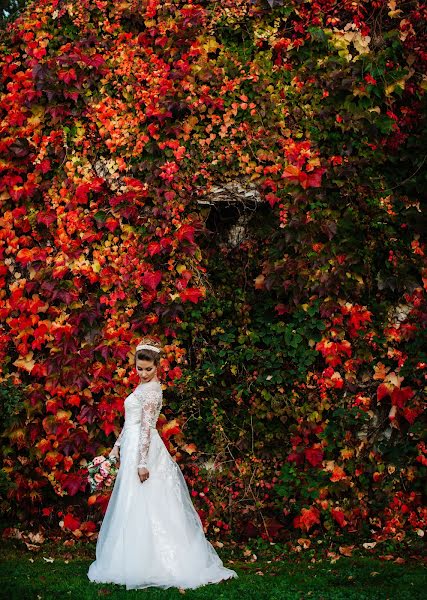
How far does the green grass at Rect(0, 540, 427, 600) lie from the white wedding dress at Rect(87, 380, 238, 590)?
11 cm

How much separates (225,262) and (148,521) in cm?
293

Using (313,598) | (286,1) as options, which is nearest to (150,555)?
(313,598)

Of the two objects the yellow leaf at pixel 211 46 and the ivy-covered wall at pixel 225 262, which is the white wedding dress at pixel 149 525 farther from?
the yellow leaf at pixel 211 46

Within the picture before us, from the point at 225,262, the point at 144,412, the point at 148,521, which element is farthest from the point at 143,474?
the point at 225,262

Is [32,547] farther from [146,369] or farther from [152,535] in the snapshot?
[146,369]

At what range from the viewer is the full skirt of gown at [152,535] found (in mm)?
4715

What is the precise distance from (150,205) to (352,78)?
2.21 meters

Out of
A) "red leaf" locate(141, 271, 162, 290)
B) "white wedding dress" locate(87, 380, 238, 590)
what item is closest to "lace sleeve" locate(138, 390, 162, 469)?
"white wedding dress" locate(87, 380, 238, 590)

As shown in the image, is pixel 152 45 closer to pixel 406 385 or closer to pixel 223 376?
pixel 223 376

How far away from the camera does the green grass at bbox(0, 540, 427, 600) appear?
454cm

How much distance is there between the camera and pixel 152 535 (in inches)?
188

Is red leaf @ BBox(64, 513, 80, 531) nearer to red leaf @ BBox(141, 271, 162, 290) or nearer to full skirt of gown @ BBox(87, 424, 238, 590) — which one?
full skirt of gown @ BBox(87, 424, 238, 590)

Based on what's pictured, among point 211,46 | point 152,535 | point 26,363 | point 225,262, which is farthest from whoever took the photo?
point 225,262

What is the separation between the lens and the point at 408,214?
21.3 feet
